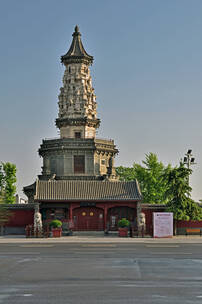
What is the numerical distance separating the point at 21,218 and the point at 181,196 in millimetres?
17349

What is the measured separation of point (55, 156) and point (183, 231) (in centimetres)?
2206

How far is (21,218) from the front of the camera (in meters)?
54.3

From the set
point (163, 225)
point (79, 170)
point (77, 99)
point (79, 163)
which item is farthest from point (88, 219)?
point (77, 99)

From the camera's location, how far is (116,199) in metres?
53.0

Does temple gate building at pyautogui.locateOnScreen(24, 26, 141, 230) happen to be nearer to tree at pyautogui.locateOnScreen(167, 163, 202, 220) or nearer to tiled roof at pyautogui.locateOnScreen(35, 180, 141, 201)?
tiled roof at pyautogui.locateOnScreen(35, 180, 141, 201)

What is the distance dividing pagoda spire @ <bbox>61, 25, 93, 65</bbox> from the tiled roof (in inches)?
869

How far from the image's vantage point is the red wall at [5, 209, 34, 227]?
178ft

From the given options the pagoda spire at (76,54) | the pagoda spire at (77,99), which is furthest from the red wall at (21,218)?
the pagoda spire at (76,54)

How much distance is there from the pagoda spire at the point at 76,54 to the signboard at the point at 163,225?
32.1 metres
